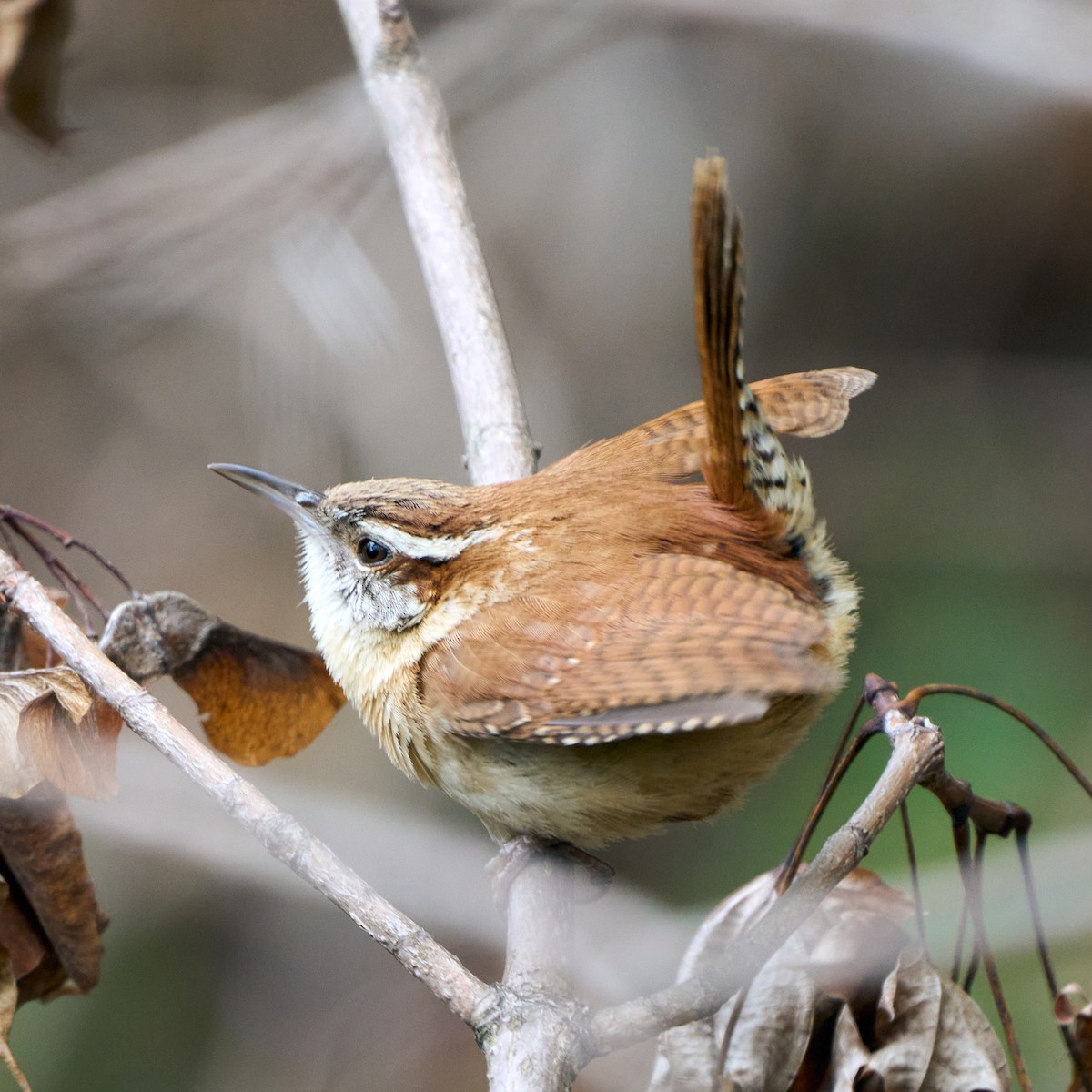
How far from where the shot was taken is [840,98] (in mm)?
5820

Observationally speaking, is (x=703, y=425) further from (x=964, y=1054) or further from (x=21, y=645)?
(x=21, y=645)

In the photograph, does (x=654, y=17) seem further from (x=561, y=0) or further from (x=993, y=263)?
(x=993, y=263)

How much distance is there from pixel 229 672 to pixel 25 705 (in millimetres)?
537

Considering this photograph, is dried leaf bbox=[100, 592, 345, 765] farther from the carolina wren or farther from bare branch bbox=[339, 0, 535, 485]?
bare branch bbox=[339, 0, 535, 485]

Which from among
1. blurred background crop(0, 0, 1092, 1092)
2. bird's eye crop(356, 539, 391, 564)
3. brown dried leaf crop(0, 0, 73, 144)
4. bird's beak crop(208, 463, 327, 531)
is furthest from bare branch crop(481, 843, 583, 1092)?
brown dried leaf crop(0, 0, 73, 144)

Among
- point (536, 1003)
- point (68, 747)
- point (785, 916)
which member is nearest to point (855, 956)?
point (785, 916)

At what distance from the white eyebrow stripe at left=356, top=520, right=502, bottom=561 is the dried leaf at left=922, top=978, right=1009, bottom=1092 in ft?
4.11

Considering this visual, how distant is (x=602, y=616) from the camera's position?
234 cm

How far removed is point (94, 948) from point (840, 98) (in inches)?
204

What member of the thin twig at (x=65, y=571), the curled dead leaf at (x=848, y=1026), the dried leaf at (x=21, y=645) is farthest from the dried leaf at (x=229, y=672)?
the curled dead leaf at (x=848, y=1026)

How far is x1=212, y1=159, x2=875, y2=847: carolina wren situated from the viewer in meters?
2.21

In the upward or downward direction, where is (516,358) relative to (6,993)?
upward

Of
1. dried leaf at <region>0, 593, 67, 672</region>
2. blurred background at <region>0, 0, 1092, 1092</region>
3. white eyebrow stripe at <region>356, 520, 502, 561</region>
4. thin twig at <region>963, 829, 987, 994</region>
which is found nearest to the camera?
thin twig at <region>963, 829, 987, 994</region>

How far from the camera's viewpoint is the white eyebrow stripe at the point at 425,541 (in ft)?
8.45
